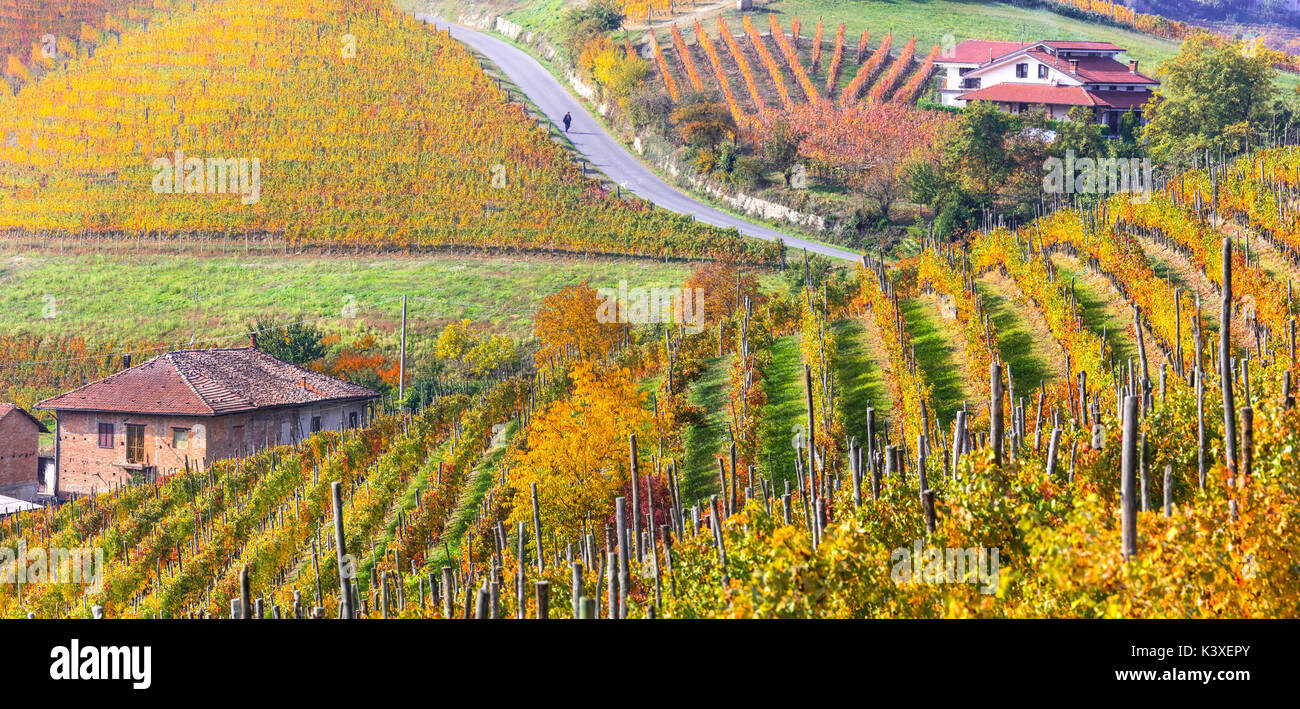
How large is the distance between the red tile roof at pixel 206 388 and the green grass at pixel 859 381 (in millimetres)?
16906

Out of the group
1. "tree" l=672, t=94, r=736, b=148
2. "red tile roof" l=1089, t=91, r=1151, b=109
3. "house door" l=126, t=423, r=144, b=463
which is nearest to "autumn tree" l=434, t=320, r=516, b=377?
"house door" l=126, t=423, r=144, b=463

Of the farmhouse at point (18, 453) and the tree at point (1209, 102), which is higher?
the tree at point (1209, 102)

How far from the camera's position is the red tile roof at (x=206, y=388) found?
36.8 metres

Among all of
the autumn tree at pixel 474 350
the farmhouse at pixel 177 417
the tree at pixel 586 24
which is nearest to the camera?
the farmhouse at pixel 177 417

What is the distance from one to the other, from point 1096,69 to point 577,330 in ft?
114

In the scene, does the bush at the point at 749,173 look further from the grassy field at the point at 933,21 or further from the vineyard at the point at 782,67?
the grassy field at the point at 933,21

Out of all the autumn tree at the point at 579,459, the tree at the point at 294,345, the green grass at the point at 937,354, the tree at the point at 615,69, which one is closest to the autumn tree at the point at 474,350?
the tree at the point at 294,345

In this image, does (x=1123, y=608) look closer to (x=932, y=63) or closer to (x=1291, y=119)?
(x=1291, y=119)

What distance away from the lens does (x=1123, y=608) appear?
8789 mm

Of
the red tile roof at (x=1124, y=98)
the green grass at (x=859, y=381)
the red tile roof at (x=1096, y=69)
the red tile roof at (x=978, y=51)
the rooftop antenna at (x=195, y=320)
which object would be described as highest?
the red tile roof at (x=978, y=51)

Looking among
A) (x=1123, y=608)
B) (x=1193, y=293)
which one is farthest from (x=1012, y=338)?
(x=1123, y=608)

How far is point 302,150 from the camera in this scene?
231 feet

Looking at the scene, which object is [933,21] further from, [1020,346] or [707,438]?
[707,438]

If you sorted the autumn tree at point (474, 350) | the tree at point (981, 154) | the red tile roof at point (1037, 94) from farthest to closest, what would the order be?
the red tile roof at point (1037, 94), the tree at point (981, 154), the autumn tree at point (474, 350)
